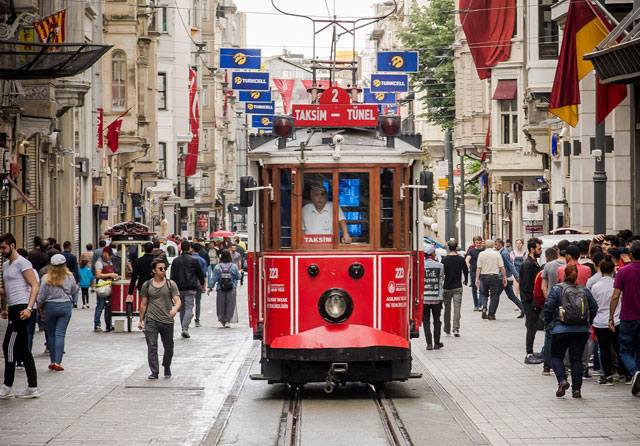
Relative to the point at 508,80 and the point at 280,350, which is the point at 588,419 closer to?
the point at 280,350

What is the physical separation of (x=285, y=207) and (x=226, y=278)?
11.1m

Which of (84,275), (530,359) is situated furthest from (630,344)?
(84,275)

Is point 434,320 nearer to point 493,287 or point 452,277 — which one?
point 452,277

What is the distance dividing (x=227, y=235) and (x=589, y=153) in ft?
116

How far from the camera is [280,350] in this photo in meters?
14.0

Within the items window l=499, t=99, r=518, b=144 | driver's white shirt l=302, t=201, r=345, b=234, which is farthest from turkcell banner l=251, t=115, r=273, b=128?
driver's white shirt l=302, t=201, r=345, b=234

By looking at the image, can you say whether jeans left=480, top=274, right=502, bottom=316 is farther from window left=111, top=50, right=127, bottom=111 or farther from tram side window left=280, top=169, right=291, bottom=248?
window left=111, top=50, right=127, bottom=111

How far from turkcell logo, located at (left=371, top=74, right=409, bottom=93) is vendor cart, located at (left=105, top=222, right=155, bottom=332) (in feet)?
62.5

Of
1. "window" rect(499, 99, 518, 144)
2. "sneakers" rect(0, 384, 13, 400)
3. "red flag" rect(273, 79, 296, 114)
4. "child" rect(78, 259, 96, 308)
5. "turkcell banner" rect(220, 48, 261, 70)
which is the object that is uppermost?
"red flag" rect(273, 79, 296, 114)

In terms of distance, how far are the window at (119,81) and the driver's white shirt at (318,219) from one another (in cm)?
3801

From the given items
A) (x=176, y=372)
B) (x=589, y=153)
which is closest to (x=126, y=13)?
(x=589, y=153)

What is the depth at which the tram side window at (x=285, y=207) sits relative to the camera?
1403 centimetres

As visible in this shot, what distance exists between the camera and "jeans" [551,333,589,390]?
1385cm

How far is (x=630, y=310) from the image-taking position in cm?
1434
